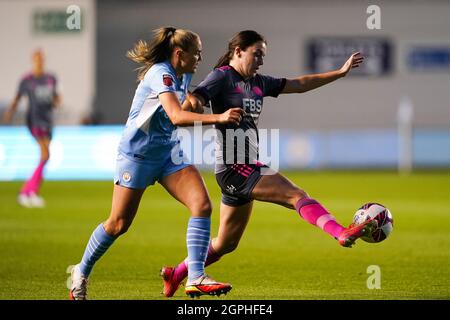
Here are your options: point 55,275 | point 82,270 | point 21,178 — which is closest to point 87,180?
point 21,178

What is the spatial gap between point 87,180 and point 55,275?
55.4ft

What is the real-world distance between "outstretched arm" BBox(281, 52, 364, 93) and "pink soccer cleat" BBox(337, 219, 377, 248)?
1.61 meters

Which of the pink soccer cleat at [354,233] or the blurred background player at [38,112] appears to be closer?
the pink soccer cleat at [354,233]

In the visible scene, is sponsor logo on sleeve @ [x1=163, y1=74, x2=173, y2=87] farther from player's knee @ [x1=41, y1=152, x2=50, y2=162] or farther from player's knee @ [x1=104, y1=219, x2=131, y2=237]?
player's knee @ [x1=41, y1=152, x2=50, y2=162]

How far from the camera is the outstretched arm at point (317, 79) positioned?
9195 millimetres

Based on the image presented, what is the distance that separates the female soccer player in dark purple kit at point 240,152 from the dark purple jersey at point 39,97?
35.4 feet

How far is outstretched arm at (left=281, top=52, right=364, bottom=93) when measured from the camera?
9195 millimetres

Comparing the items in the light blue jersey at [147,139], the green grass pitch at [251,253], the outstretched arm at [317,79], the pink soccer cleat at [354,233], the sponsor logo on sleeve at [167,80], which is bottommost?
the green grass pitch at [251,253]

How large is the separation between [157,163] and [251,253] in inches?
165

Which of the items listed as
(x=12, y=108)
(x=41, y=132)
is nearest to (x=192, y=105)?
(x=41, y=132)

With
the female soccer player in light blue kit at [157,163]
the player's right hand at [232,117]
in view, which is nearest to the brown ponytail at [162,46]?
the female soccer player in light blue kit at [157,163]

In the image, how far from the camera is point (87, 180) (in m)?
27.1

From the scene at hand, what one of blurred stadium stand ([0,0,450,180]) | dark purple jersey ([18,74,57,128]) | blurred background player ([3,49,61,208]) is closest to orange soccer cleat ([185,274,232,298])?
blurred background player ([3,49,61,208])

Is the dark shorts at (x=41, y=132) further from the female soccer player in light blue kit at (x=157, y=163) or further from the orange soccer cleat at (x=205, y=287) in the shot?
the orange soccer cleat at (x=205, y=287)
